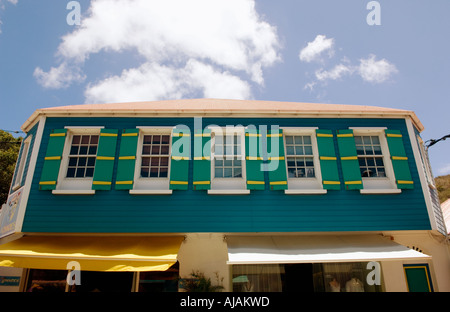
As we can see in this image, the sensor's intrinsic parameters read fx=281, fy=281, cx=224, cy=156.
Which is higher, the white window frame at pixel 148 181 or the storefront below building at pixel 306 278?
the white window frame at pixel 148 181

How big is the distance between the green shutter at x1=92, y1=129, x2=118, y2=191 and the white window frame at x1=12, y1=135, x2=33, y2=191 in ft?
9.03

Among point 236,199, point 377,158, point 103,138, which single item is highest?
point 103,138

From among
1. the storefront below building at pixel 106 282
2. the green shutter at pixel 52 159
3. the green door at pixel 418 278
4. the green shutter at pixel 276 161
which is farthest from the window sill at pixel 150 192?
the green door at pixel 418 278

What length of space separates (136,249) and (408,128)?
9504 millimetres

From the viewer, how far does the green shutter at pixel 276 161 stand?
866 centimetres

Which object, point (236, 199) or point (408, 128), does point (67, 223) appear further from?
point (408, 128)

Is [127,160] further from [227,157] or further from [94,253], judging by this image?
[227,157]

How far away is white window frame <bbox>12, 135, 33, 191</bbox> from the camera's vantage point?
9.41 m

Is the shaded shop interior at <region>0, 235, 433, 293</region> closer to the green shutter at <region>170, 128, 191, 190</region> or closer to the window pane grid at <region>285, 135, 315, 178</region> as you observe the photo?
the green shutter at <region>170, 128, 191, 190</region>

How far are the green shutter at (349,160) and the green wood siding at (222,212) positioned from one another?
0.29 meters

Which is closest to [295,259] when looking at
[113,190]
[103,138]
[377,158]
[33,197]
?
[377,158]

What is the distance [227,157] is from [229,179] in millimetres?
737

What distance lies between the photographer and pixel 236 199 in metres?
8.52

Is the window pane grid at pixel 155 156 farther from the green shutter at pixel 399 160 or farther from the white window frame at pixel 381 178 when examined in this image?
the green shutter at pixel 399 160
